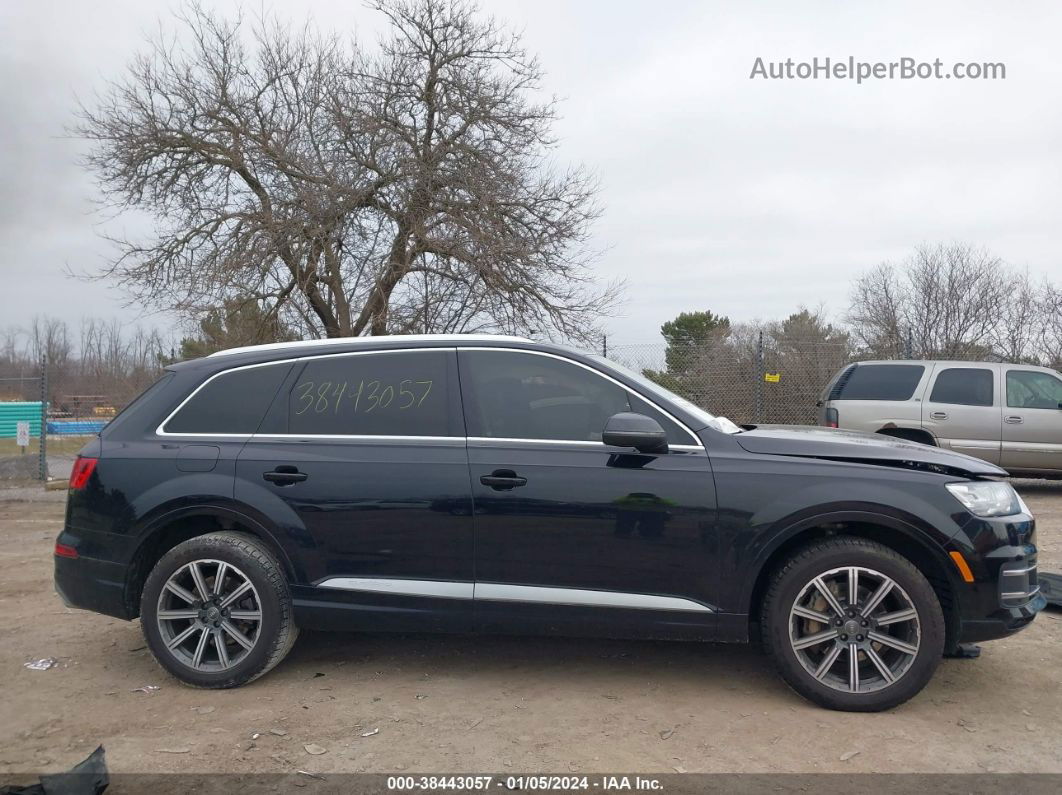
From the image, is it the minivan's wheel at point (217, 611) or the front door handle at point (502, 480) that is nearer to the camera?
the front door handle at point (502, 480)

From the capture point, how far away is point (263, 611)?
4.16 m

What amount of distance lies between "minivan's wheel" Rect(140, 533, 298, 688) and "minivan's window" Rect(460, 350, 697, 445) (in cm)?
134

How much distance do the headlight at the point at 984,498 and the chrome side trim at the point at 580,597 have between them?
51.5 inches

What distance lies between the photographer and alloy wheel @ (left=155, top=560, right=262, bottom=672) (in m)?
4.20

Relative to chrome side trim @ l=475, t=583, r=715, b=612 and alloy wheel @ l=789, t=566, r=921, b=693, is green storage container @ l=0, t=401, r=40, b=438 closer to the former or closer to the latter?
chrome side trim @ l=475, t=583, r=715, b=612

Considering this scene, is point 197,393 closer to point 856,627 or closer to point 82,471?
point 82,471

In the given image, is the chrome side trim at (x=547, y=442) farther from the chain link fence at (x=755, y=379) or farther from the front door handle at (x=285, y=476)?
the chain link fence at (x=755, y=379)

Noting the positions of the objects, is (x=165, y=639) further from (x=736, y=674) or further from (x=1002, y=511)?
(x=1002, y=511)

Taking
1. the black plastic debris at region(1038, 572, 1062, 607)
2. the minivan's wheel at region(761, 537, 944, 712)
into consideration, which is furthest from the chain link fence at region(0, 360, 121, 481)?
the black plastic debris at region(1038, 572, 1062, 607)

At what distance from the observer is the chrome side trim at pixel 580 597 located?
392cm

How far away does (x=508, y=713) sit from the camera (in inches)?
151

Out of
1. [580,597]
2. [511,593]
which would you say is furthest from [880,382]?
[511,593]

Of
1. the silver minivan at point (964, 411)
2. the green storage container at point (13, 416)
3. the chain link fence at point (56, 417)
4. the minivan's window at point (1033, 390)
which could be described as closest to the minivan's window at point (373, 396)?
the silver minivan at point (964, 411)

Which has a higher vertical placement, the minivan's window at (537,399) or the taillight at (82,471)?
the minivan's window at (537,399)
